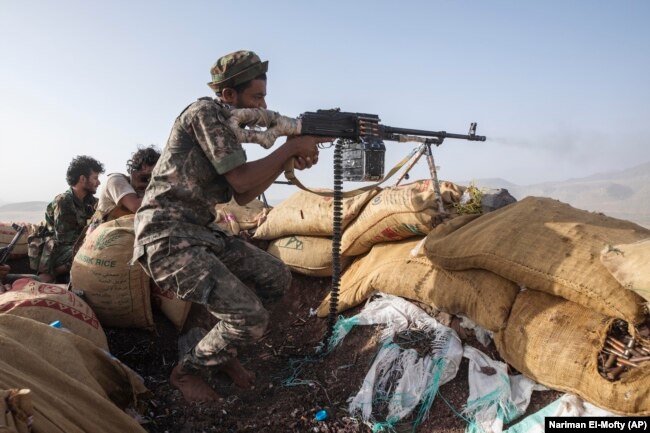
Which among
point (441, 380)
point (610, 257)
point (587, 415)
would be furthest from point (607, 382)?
point (441, 380)

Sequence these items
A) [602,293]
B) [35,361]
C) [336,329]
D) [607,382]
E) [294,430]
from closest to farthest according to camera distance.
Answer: [35,361] < [607,382] < [602,293] < [294,430] < [336,329]

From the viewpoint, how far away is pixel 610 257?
233 cm

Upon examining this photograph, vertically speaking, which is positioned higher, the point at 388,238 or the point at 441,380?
the point at 388,238

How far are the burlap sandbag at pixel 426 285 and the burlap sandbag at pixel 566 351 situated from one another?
115mm

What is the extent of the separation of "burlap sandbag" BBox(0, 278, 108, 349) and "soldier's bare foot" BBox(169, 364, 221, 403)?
0.56 meters

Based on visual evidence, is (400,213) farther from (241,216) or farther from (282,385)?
(241,216)

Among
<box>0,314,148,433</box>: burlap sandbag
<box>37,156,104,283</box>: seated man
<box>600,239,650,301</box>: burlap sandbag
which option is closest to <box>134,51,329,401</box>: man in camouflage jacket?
<box>0,314,148,433</box>: burlap sandbag

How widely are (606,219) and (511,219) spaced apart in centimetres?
63

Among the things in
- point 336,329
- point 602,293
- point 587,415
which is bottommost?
point 336,329

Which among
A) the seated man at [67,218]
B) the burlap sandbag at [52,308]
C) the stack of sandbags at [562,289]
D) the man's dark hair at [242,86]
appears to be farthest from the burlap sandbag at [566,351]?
the seated man at [67,218]

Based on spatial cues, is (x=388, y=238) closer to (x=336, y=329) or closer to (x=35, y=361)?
(x=336, y=329)

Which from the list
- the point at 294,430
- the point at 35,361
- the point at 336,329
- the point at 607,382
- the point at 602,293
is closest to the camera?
the point at 35,361

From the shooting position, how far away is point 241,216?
6.05 metres

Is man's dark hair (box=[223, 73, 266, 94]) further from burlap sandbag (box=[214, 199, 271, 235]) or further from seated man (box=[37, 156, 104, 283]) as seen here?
seated man (box=[37, 156, 104, 283])
